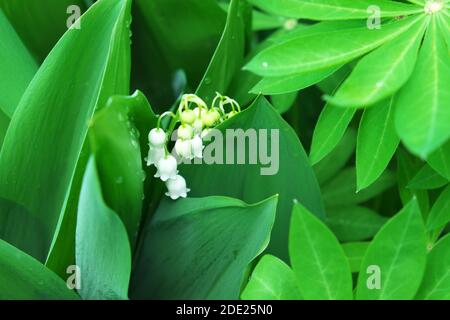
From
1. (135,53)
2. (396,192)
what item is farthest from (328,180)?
(135,53)

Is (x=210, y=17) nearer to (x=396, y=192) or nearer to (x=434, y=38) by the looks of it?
(x=434, y=38)

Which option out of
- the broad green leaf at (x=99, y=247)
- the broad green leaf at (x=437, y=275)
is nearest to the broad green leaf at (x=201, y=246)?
the broad green leaf at (x=99, y=247)

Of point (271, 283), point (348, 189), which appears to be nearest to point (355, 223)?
point (348, 189)

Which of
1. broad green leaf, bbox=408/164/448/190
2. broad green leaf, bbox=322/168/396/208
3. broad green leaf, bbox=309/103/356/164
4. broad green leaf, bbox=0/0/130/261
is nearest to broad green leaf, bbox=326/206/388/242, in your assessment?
broad green leaf, bbox=322/168/396/208

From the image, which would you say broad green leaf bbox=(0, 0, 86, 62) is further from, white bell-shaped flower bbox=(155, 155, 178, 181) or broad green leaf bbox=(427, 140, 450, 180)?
broad green leaf bbox=(427, 140, 450, 180)

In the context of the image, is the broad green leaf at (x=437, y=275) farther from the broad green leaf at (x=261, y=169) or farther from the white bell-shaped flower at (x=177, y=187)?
the white bell-shaped flower at (x=177, y=187)
